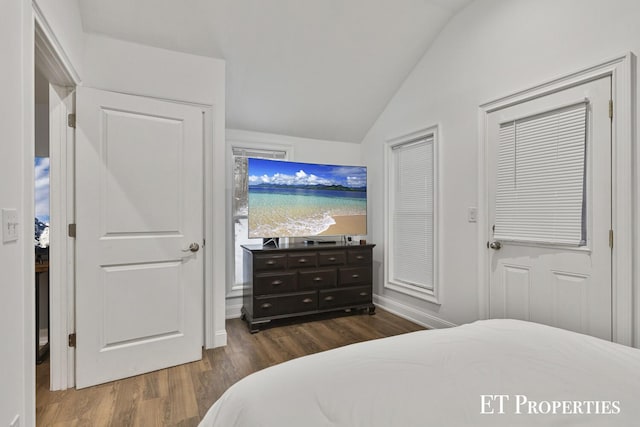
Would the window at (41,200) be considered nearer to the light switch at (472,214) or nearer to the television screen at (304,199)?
the television screen at (304,199)

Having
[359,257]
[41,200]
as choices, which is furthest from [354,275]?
[41,200]

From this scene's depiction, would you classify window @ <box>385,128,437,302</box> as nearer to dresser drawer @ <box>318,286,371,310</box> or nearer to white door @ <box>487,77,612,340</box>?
dresser drawer @ <box>318,286,371,310</box>

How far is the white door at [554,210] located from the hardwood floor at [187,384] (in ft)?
3.87

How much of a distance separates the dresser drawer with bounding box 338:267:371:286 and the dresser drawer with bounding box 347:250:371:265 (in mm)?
78

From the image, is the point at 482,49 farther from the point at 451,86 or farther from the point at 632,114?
the point at 632,114

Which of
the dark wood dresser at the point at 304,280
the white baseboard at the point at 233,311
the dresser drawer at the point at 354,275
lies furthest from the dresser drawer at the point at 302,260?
the white baseboard at the point at 233,311

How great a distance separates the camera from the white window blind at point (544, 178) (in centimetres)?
211

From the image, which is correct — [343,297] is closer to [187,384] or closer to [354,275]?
[354,275]

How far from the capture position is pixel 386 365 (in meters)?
1.07

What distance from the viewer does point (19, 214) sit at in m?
1.30

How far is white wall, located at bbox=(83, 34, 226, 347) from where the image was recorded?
233cm

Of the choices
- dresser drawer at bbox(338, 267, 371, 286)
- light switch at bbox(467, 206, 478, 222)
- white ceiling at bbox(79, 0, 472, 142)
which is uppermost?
white ceiling at bbox(79, 0, 472, 142)

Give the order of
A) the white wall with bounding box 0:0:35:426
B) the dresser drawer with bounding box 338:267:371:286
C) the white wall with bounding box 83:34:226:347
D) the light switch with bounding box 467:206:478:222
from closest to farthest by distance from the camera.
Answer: the white wall with bounding box 0:0:35:426 → the white wall with bounding box 83:34:226:347 → the light switch with bounding box 467:206:478:222 → the dresser drawer with bounding box 338:267:371:286

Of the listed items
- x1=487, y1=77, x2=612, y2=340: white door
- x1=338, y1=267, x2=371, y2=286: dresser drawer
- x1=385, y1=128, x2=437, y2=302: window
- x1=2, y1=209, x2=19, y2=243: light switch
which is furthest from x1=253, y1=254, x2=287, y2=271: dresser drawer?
x1=2, y1=209, x2=19, y2=243: light switch
